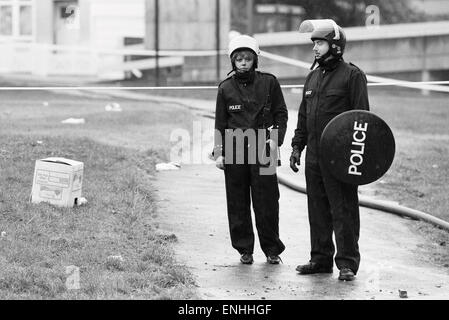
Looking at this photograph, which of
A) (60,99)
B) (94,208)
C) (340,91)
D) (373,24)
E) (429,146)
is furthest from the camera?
(373,24)

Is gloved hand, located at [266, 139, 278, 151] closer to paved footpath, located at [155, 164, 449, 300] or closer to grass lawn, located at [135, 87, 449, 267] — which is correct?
paved footpath, located at [155, 164, 449, 300]

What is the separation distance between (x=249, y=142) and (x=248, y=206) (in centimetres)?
52

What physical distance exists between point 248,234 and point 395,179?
4816mm

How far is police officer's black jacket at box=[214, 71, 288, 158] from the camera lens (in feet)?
26.0

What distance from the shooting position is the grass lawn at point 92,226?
6.88 m

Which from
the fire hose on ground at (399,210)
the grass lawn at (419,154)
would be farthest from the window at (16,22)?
the fire hose on ground at (399,210)

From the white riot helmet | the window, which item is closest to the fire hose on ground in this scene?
the white riot helmet

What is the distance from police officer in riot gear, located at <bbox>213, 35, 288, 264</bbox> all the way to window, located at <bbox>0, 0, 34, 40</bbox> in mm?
17027

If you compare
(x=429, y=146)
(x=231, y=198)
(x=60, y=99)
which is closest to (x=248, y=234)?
(x=231, y=198)

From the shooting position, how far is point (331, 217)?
7863 millimetres

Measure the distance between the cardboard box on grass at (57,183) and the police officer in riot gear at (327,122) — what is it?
97.4 inches

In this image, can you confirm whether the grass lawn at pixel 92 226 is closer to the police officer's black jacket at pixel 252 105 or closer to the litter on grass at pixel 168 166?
the litter on grass at pixel 168 166

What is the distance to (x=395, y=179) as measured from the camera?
12.5 metres
